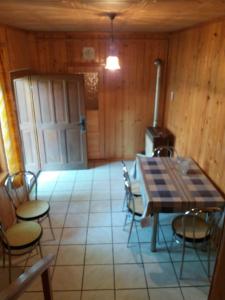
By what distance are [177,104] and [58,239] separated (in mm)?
2851

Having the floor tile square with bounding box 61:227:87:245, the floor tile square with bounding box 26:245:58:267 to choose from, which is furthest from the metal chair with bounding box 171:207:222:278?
the floor tile square with bounding box 26:245:58:267

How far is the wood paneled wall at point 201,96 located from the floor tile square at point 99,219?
1.48 metres

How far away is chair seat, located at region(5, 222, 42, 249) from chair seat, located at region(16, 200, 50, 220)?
154 mm

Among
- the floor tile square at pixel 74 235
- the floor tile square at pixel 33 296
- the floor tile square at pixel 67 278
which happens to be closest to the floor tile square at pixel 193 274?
the floor tile square at pixel 67 278

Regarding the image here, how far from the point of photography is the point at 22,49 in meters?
3.83

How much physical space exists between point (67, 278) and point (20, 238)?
64 centimetres

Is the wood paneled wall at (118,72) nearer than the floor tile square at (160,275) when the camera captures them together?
No

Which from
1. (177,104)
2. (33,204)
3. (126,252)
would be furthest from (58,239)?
(177,104)

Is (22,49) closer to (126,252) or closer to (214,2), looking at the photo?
(214,2)

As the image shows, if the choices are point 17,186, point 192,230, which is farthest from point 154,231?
point 17,186

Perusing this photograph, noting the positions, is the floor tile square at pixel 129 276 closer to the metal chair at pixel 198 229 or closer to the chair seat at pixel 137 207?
the metal chair at pixel 198 229

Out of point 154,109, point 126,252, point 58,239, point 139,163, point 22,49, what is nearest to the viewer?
point 126,252

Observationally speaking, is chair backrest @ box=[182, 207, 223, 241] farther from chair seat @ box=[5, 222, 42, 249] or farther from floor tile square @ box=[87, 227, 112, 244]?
chair seat @ box=[5, 222, 42, 249]

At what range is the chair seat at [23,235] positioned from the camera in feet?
7.36
